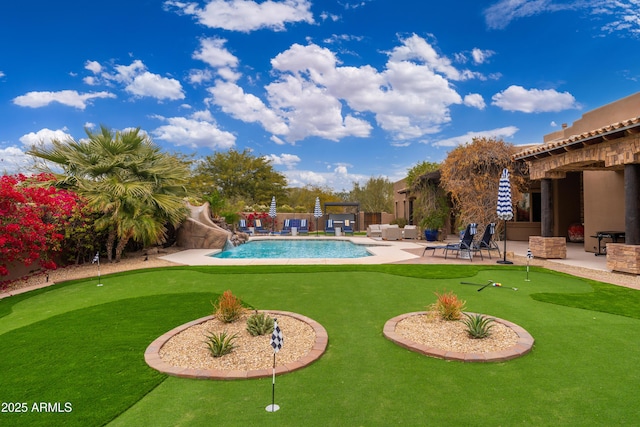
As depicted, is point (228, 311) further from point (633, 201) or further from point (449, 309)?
point (633, 201)

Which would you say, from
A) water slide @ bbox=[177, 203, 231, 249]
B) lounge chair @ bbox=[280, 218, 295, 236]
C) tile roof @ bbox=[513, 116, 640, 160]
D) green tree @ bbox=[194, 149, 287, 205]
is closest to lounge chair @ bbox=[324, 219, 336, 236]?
lounge chair @ bbox=[280, 218, 295, 236]

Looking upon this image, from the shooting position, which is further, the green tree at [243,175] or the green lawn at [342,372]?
the green tree at [243,175]

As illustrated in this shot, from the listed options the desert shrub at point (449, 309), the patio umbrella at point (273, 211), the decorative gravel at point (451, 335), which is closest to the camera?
the decorative gravel at point (451, 335)

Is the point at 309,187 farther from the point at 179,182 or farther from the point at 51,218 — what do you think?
the point at 51,218

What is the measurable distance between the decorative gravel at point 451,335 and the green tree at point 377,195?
31.2 meters

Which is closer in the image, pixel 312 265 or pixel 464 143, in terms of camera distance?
pixel 312 265

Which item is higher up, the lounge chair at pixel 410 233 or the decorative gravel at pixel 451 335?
the lounge chair at pixel 410 233

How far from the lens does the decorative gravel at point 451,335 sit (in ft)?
11.3

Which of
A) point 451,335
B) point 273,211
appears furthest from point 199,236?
point 451,335

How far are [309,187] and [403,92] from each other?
850 inches

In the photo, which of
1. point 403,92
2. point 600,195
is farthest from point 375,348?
point 403,92

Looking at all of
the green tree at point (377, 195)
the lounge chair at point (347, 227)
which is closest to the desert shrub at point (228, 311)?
the lounge chair at point (347, 227)

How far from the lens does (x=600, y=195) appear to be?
440 inches

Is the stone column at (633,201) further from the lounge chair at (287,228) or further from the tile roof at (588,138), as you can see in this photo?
the lounge chair at (287,228)
